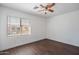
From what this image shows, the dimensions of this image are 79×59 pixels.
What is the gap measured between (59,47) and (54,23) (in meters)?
0.56

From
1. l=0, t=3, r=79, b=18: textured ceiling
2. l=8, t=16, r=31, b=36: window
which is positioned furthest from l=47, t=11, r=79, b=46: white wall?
l=8, t=16, r=31, b=36: window

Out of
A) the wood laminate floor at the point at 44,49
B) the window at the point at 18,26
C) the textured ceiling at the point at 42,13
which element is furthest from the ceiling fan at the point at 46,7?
the wood laminate floor at the point at 44,49

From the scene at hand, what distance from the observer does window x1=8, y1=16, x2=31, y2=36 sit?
1724 mm

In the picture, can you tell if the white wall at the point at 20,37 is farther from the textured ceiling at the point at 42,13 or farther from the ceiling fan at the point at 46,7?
the ceiling fan at the point at 46,7

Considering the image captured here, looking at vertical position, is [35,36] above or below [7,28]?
below

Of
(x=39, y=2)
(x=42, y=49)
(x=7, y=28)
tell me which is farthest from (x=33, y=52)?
(x=39, y=2)

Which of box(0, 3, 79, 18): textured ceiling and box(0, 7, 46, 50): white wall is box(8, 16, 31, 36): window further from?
box(0, 3, 79, 18): textured ceiling

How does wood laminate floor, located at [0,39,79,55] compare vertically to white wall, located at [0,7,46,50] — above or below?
below

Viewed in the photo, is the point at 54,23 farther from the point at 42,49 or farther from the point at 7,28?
the point at 7,28

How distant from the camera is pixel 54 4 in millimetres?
1766

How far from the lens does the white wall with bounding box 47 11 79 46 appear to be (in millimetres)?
1752

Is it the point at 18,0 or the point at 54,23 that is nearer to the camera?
the point at 18,0

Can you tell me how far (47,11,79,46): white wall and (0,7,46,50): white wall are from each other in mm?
186

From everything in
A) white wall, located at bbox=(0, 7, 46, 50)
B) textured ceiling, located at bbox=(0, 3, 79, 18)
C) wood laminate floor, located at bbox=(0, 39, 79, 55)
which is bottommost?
wood laminate floor, located at bbox=(0, 39, 79, 55)
